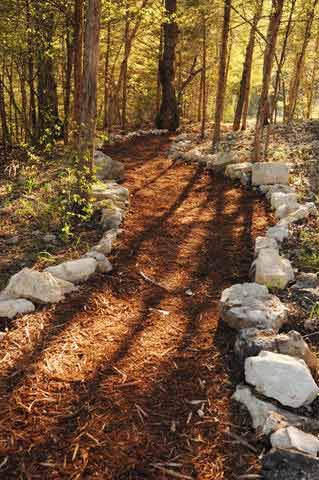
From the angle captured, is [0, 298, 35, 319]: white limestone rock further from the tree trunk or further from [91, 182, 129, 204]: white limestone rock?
the tree trunk

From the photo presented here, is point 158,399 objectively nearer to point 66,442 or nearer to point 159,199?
point 66,442

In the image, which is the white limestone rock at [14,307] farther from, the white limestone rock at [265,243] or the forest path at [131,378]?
the white limestone rock at [265,243]

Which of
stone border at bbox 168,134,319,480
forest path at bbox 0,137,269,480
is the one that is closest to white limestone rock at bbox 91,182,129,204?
forest path at bbox 0,137,269,480

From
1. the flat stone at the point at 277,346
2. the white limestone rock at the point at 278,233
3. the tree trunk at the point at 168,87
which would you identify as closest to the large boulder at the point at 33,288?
the flat stone at the point at 277,346

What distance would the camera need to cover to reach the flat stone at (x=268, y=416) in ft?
8.91

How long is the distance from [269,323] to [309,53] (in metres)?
23.9

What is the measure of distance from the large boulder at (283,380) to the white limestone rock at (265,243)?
2.39 meters

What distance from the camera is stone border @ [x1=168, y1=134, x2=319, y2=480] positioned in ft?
8.10

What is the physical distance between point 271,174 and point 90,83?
3839 mm

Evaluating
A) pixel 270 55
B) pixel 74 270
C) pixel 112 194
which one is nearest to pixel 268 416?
pixel 74 270

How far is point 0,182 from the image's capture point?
376 inches

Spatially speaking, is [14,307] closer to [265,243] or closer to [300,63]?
[265,243]

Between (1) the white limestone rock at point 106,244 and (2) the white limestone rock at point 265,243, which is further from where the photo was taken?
(2) the white limestone rock at point 265,243

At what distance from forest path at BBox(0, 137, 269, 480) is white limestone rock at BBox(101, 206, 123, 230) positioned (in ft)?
1.70
